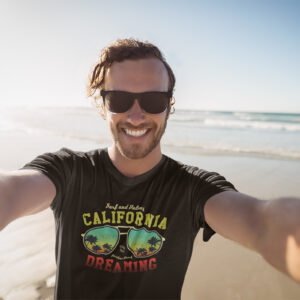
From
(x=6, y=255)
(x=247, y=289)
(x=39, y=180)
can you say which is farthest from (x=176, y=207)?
(x=6, y=255)

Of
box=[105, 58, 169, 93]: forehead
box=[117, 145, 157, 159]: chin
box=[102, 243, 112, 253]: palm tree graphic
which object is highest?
box=[105, 58, 169, 93]: forehead

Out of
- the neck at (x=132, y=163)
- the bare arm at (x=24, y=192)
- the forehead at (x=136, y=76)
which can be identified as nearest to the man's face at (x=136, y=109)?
the forehead at (x=136, y=76)

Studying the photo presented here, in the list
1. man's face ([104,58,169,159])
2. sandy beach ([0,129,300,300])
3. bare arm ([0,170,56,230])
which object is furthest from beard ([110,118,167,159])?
sandy beach ([0,129,300,300])

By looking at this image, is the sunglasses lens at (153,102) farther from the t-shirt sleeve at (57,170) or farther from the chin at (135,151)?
the t-shirt sleeve at (57,170)

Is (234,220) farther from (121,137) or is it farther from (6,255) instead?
(6,255)

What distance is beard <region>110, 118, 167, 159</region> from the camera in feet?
6.02

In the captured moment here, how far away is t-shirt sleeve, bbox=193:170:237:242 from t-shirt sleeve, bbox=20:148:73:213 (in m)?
0.88

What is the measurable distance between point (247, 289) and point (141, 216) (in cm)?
191

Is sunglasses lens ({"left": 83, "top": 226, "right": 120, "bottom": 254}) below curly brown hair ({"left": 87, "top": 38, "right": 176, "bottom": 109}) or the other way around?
below

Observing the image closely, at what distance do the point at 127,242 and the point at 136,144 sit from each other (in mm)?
746

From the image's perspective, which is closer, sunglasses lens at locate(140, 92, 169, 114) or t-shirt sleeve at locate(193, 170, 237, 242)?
t-shirt sleeve at locate(193, 170, 237, 242)

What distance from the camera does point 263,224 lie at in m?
1.15

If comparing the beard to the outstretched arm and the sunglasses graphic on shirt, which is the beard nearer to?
the sunglasses graphic on shirt

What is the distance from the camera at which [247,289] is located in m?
2.61
